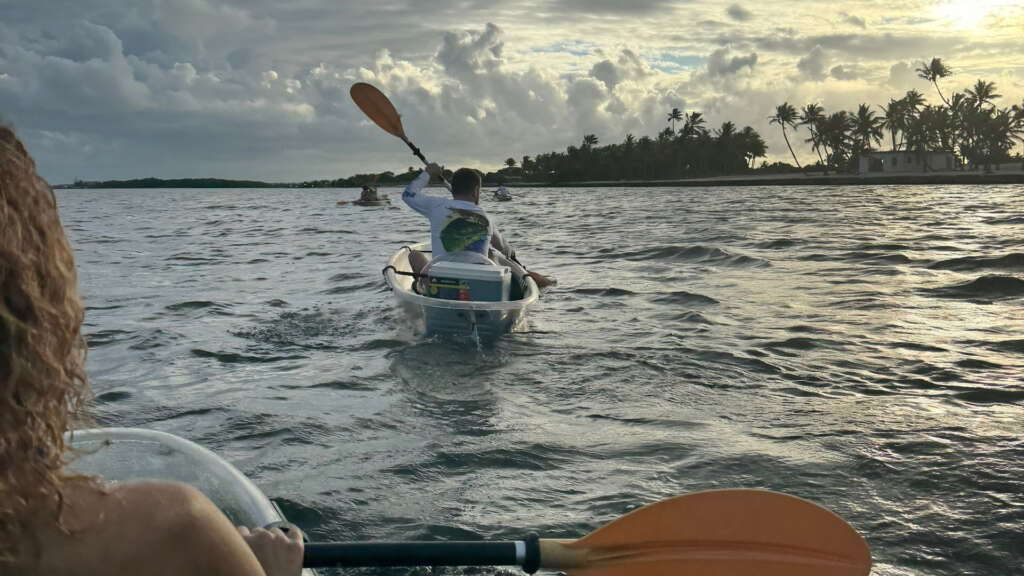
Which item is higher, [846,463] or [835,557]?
[835,557]

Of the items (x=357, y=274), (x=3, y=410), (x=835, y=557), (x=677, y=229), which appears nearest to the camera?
(x=3, y=410)

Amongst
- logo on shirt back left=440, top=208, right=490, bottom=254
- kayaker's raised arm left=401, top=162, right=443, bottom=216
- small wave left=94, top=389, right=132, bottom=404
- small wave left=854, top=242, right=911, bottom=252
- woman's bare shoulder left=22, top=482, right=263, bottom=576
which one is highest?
kayaker's raised arm left=401, top=162, right=443, bottom=216

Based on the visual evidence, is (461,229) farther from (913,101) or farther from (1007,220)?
(913,101)

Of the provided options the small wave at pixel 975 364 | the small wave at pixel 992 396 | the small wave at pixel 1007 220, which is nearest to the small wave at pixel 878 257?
the small wave at pixel 975 364

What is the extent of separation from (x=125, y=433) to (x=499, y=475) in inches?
85.2

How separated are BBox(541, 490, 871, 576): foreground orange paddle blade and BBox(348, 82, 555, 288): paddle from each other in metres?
8.31

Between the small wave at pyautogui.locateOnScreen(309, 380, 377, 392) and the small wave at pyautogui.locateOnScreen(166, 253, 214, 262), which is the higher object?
the small wave at pyautogui.locateOnScreen(166, 253, 214, 262)

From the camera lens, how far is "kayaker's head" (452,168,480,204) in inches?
317

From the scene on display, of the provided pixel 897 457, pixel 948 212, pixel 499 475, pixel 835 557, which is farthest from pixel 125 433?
pixel 948 212

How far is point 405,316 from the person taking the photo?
26.5 ft

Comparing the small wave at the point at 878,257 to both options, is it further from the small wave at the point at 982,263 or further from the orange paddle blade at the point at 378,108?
the orange paddle blade at the point at 378,108

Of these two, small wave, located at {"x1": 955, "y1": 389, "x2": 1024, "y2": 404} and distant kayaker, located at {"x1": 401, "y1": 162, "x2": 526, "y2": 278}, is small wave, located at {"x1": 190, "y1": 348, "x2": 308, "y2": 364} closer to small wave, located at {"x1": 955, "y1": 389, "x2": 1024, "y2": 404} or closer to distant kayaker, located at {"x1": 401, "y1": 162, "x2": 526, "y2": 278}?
distant kayaker, located at {"x1": 401, "y1": 162, "x2": 526, "y2": 278}

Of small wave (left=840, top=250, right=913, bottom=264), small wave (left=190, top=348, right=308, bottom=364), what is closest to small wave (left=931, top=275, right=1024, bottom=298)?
small wave (left=840, top=250, right=913, bottom=264)

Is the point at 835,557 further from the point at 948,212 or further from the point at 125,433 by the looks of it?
the point at 948,212
